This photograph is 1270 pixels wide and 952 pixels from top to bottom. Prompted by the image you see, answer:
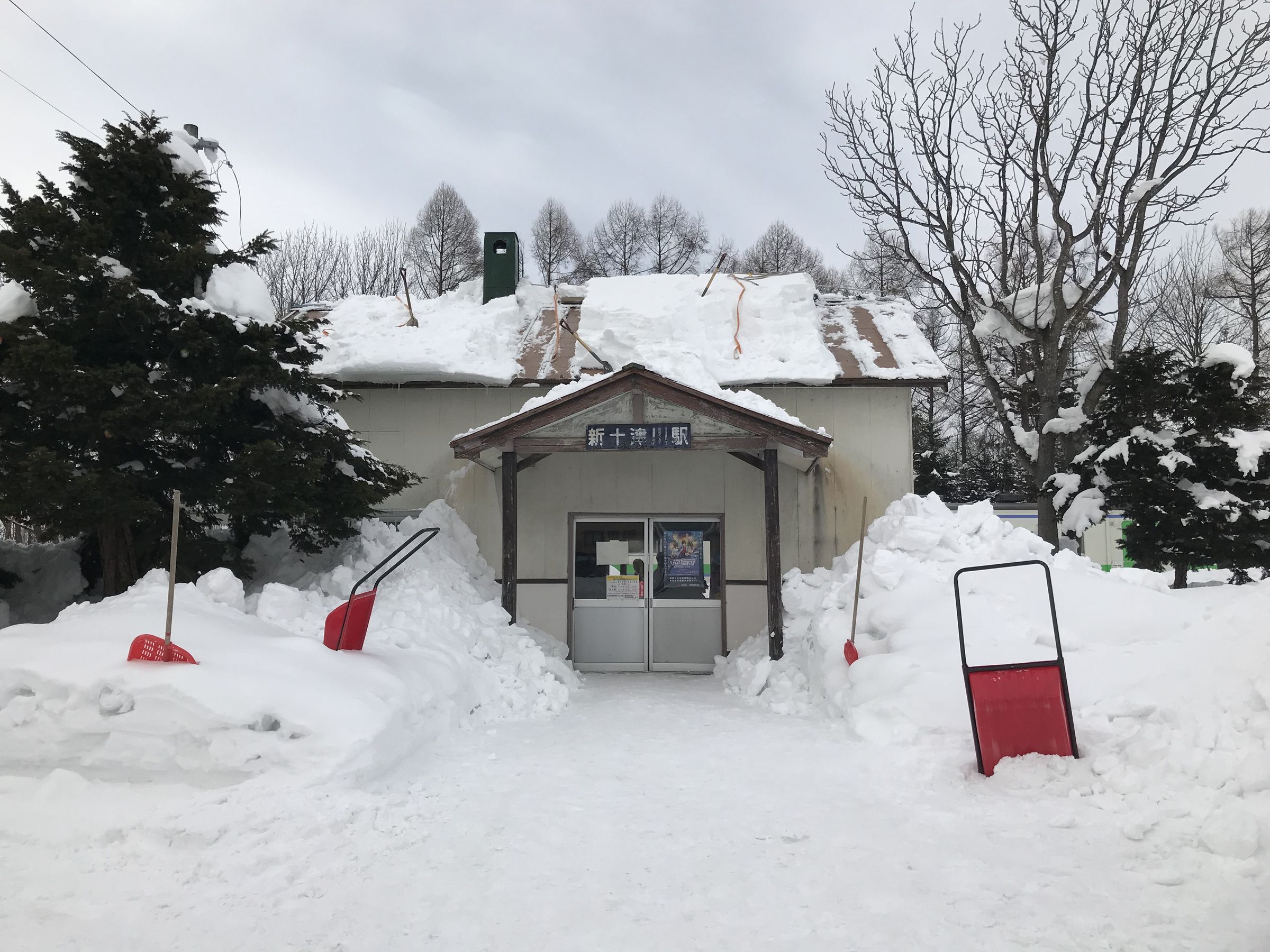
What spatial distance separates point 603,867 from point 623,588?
692cm

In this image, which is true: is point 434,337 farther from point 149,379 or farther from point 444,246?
point 444,246

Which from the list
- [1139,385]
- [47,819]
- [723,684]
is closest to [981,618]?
[723,684]

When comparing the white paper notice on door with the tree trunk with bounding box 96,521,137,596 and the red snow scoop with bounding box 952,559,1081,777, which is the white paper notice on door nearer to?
the tree trunk with bounding box 96,521,137,596

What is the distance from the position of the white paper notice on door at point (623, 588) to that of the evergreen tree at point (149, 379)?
11.7ft

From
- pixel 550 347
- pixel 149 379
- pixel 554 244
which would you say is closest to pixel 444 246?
pixel 554 244

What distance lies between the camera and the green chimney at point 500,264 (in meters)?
13.9

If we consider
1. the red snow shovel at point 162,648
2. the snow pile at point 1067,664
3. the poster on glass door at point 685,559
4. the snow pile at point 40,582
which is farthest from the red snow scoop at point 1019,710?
the snow pile at point 40,582

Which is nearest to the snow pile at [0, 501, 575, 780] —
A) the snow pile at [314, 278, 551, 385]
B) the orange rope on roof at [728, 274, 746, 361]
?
the snow pile at [314, 278, 551, 385]

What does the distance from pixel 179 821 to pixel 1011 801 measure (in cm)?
461

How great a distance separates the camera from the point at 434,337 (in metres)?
12.1

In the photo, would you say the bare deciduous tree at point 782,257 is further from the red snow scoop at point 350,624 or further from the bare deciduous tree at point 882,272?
the red snow scoop at point 350,624

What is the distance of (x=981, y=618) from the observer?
7188 millimetres

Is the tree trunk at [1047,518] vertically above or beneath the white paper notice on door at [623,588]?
above

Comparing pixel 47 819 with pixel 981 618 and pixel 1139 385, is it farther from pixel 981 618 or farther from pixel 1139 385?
pixel 1139 385
